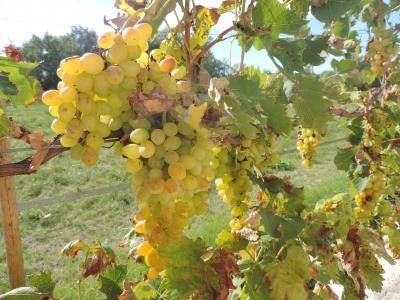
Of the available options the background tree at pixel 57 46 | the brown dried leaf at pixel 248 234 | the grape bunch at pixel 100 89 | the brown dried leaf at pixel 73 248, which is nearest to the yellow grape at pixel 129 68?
the grape bunch at pixel 100 89

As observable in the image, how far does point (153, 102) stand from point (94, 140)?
0.11m

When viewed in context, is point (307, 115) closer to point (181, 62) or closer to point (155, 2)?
point (181, 62)

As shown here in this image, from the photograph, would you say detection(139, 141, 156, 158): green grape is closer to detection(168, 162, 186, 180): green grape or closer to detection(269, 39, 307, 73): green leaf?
detection(168, 162, 186, 180): green grape

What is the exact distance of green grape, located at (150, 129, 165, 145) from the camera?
655mm

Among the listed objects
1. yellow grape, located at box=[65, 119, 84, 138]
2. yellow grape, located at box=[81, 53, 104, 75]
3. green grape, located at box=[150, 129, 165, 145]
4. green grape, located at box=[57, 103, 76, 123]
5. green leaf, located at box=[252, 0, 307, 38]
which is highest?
green leaf, located at box=[252, 0, 307, 38]

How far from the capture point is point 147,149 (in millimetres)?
648

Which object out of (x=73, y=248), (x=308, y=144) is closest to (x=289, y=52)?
(x=73, y=248)

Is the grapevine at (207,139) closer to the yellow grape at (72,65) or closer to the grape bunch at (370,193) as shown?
the yellow grape at (72,65)

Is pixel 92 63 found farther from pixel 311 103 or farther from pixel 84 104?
pixel 311 103

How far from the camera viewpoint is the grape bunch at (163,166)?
0.66 m

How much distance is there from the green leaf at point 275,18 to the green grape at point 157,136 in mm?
418

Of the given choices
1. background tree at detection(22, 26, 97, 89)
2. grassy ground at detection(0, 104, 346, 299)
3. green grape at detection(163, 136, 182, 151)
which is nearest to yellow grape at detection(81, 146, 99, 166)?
green grape at detection(163, 136, 182, 151)

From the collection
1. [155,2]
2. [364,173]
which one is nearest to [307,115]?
[155,2]

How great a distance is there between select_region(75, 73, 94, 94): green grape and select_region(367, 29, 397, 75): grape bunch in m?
1.98
